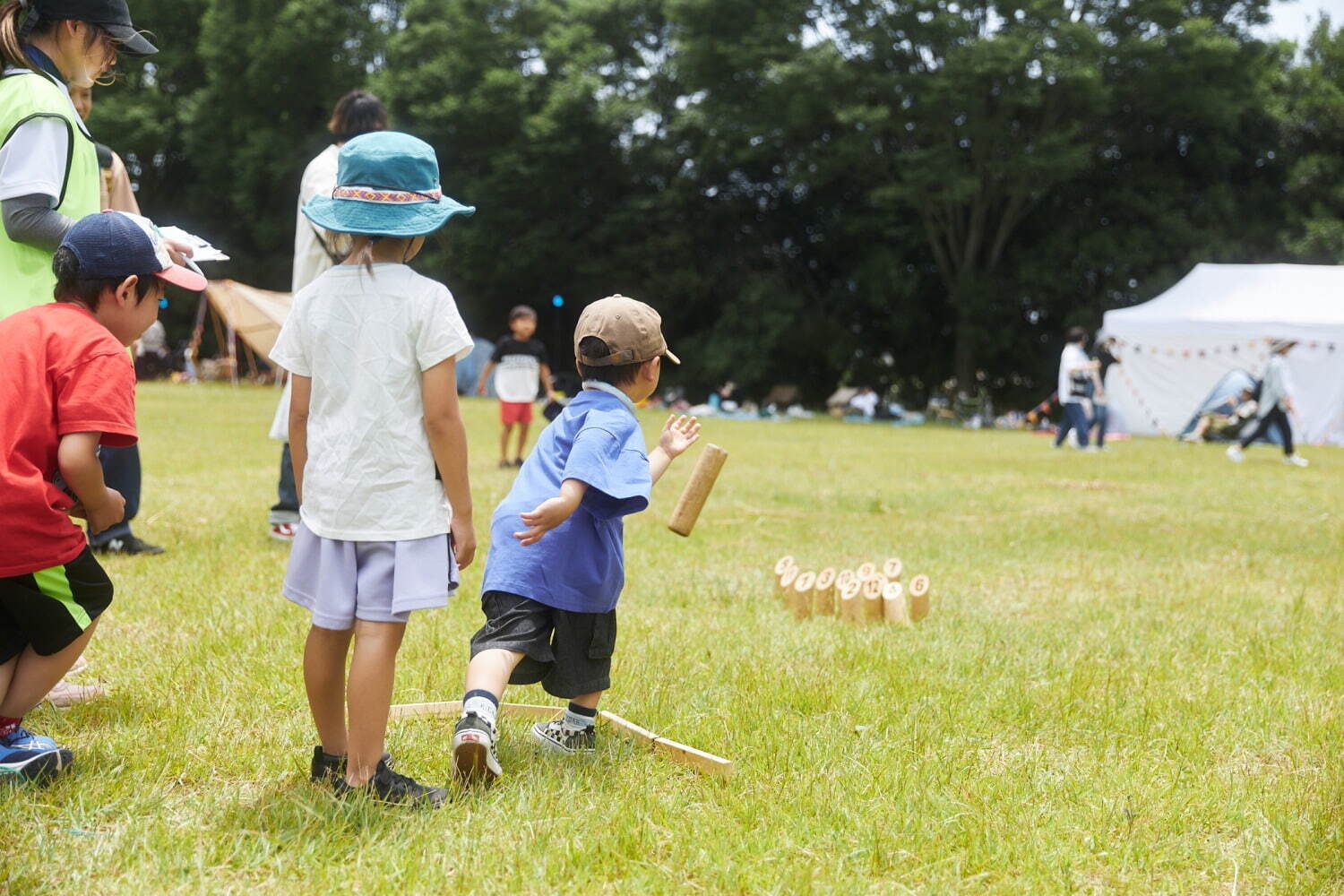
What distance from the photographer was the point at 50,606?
271 cm

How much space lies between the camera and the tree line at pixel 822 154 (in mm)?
28062

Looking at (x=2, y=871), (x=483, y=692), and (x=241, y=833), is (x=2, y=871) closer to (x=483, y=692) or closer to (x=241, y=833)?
(x=241, y=833)

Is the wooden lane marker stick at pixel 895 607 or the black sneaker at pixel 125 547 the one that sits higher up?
the wooden lane marker stick at pixel 895 607

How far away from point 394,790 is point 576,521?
0.77m

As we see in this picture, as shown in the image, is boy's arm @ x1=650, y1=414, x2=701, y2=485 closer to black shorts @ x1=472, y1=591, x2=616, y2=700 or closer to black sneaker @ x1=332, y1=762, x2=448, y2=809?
black shorts @ x1=472, y1=591, x2=616, y2=700

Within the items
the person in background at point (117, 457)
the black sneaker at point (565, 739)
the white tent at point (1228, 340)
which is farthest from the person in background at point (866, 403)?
the black sneaker at point (565, 739)

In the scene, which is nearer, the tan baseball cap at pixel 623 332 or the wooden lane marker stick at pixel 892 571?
the tan baseball cap at pixel 623 332

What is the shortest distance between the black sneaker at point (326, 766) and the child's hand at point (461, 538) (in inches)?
19.0

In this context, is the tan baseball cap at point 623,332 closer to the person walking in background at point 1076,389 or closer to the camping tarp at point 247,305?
the person walking in background at point 1076,389

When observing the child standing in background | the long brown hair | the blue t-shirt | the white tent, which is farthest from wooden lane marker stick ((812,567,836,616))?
the white tent

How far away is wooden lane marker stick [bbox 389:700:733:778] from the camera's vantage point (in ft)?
9.96

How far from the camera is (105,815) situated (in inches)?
103

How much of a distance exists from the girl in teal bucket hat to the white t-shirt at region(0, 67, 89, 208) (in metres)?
1.05

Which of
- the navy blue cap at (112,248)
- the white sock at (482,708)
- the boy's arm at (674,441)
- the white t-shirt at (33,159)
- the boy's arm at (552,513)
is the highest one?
the white t-shirt at (33,159)
